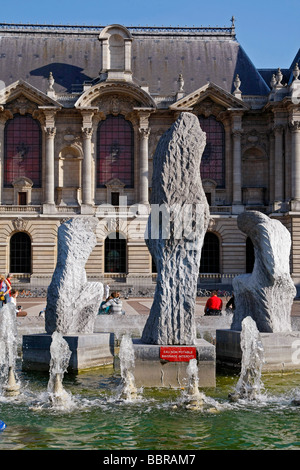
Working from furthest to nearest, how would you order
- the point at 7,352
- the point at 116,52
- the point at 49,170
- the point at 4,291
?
the point at 116,52 → the point at 49,170 → the point at 4,291 → the point at 7,352

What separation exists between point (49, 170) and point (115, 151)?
559cm

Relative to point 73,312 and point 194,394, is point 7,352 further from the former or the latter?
point 194,394

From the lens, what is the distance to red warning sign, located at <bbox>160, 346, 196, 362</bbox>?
485 inches

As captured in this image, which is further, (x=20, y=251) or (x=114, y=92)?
(x=20, y=251)

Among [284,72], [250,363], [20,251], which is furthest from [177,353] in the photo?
[284,72]

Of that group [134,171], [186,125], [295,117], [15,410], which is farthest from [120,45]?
[15,410]

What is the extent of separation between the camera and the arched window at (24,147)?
5012 cm

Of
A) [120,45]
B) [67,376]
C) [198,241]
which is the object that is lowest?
[67,376]

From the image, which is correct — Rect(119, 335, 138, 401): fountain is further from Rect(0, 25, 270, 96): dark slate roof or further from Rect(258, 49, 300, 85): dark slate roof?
Rect(258, 49, 300, 85): dark slate roof

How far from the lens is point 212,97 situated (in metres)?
50.2

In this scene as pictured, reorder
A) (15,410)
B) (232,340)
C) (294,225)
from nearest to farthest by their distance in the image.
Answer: (15,410) → (232,340) → (294,225)

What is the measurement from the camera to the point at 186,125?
44.2 ft
